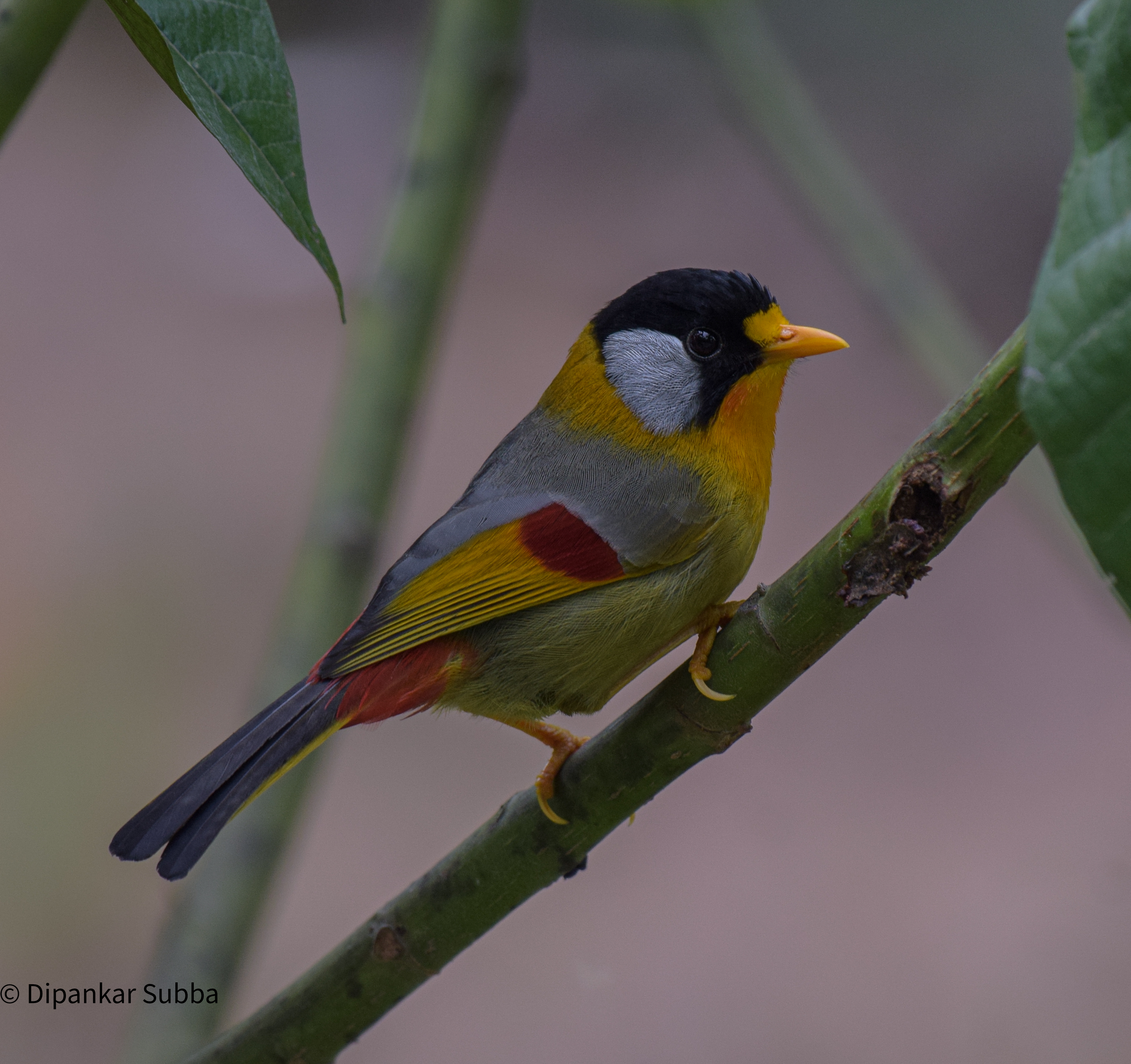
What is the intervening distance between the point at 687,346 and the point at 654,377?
3.4 inches

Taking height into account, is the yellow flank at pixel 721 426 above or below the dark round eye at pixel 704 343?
below

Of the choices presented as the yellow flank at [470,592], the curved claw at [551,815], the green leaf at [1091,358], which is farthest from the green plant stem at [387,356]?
the green leaf at [1091,358]

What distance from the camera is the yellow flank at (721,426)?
212cm

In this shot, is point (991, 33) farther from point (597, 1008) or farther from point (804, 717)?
point (597, 1008)

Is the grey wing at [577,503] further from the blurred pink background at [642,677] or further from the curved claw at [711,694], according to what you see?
the blurred pink background at [642,677]

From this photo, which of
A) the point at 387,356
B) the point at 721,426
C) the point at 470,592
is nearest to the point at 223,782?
the point at 470,592

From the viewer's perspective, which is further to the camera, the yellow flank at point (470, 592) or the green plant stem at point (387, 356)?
the green plant stem at point (387, 356)

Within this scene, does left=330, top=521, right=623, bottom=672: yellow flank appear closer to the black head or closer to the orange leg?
the orange leg

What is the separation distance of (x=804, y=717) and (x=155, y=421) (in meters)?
2.92

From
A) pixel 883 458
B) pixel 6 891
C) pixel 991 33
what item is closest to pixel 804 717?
pixel 883 458

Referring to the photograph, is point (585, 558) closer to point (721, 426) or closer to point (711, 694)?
point (721, 426)

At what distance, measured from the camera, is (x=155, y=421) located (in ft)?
16.6

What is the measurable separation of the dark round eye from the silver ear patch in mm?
21

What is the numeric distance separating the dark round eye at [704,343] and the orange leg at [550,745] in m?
0.76
